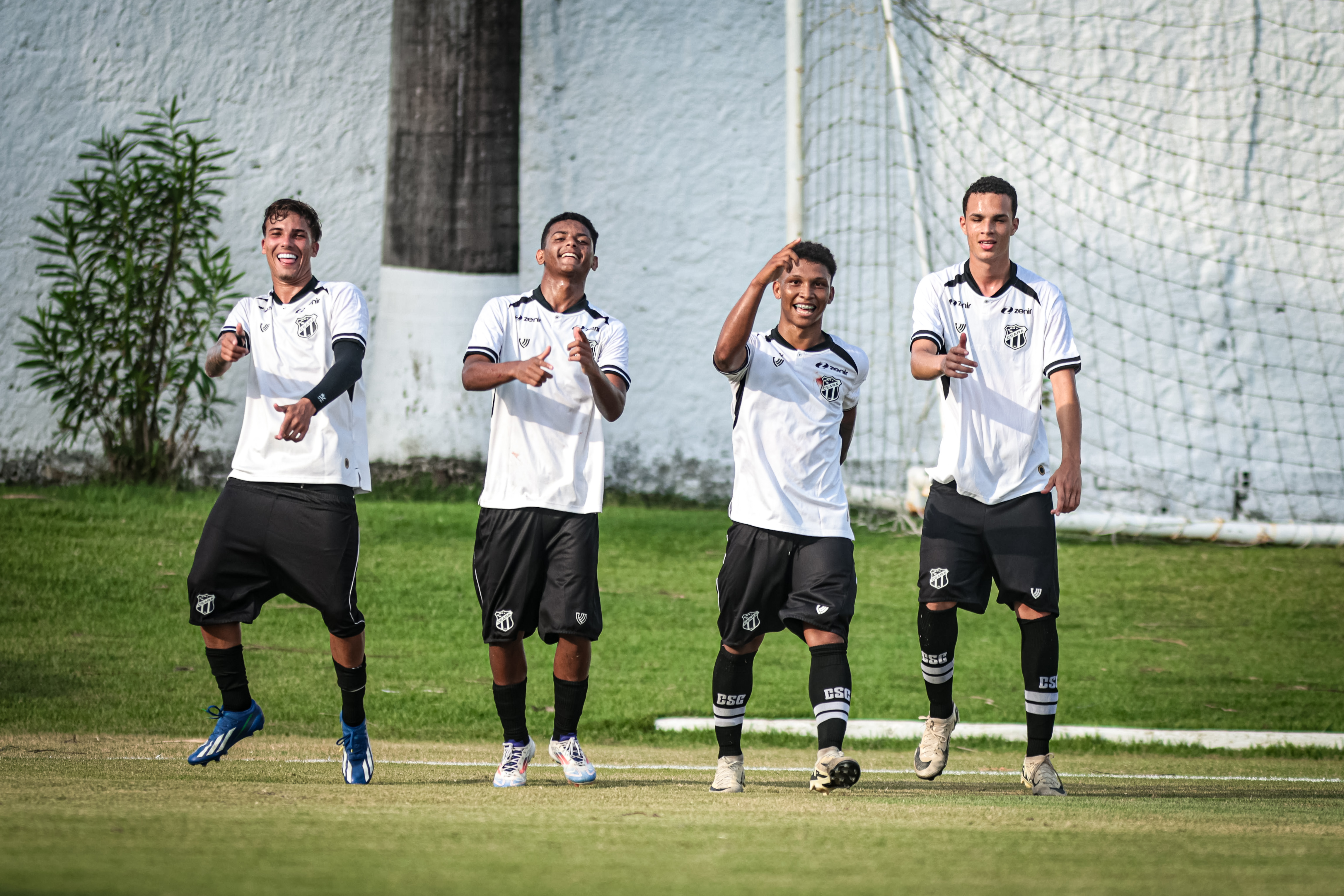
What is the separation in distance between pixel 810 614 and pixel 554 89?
775 cm

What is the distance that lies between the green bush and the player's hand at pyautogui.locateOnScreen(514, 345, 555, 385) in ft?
19.1

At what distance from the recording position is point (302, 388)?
523 centimetres

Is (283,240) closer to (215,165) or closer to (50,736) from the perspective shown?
(50,736)

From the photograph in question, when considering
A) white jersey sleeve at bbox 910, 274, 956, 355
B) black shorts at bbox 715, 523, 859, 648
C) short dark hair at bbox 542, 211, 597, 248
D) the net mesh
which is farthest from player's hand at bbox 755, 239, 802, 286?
the net mesh

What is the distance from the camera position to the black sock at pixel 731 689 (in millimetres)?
4984

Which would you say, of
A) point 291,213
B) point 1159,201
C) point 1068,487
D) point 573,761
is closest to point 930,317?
point 1068,487

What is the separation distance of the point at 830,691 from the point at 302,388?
7.51 ft

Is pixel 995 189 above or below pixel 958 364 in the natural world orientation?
above

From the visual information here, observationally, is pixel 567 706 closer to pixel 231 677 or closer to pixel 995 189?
pixel 231 677

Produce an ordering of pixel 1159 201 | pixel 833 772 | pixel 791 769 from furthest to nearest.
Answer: pixel 1159 201 → pixel 791 769 → pixel 833 772

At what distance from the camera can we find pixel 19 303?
35.6 ft

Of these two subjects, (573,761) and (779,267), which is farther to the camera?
(573,761)

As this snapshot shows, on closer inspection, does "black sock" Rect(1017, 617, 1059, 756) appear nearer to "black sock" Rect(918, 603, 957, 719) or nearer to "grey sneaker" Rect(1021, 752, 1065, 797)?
"grey sneaker" Rect(1021, 752, 1065, 797)

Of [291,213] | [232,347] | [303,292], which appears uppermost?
[291,213]
